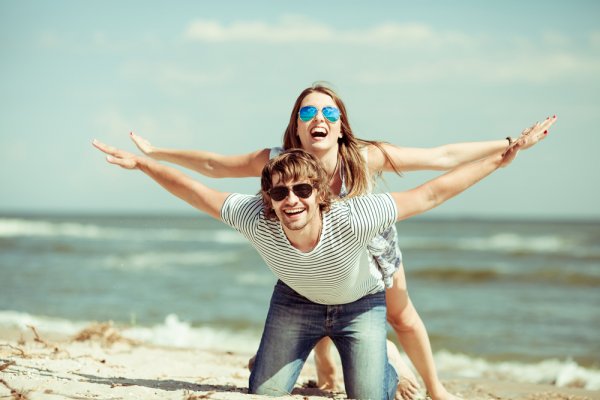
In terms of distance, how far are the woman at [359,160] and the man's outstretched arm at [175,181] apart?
2.49ft

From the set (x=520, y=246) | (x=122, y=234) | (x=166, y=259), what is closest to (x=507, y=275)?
(x=520, y=246)

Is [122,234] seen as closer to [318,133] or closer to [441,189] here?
[318,133]

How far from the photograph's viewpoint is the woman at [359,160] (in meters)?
4.16

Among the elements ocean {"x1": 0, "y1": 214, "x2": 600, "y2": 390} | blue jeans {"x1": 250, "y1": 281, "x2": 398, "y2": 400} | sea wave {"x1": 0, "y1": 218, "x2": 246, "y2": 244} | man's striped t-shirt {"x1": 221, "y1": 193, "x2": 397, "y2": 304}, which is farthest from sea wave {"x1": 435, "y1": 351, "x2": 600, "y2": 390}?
sea wave {"x1": 0, "y1": 218, "x2": 246, "y2": 244}

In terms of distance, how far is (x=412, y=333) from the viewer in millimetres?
4535

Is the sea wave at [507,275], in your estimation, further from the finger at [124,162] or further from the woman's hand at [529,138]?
the finger at [124,162]

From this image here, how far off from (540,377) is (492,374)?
1.63 feet

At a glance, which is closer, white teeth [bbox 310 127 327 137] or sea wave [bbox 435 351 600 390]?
white teeth [bbox 310 127 327 137]

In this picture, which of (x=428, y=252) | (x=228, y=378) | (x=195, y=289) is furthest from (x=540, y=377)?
(x=428, y=252)

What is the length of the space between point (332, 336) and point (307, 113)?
147 centimetres

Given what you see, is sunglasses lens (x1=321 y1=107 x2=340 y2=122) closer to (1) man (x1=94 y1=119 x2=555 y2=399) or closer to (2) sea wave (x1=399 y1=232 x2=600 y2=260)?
(1) man (x1=94 y1=119 x2=555 y2=399)

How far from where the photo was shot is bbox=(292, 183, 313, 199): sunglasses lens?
3.55 metres

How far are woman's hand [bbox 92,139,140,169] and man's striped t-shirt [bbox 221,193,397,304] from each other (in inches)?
24.6

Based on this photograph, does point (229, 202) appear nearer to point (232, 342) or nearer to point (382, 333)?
point (382, 333)
